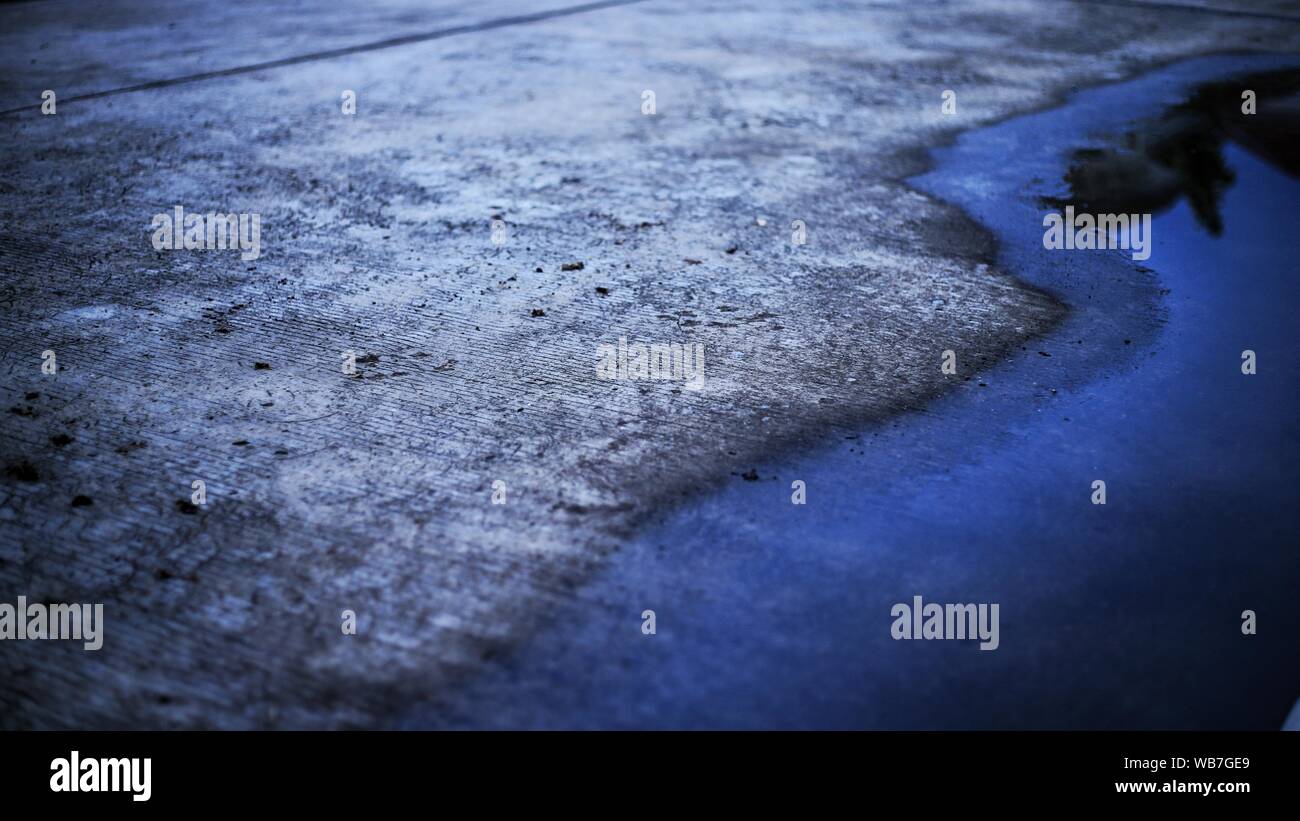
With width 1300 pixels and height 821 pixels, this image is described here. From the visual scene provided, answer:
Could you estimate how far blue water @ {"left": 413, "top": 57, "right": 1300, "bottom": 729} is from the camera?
2.05 meters

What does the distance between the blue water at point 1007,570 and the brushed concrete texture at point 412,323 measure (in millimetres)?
164

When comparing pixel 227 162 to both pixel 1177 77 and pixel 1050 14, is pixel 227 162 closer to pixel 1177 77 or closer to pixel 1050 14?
pixel 1177 77

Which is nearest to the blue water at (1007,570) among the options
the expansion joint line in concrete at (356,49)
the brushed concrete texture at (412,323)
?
the brushed concrete texture at (412,323)

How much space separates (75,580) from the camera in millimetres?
2332

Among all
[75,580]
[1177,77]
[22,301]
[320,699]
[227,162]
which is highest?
[1177,77]

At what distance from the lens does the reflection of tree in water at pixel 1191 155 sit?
466 cm

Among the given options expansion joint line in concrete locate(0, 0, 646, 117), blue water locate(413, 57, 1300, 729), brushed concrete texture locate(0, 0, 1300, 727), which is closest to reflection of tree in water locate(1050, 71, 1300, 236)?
brushed concrete texture locate(0, 0, 1300, 727)

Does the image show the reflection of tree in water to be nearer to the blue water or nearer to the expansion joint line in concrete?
the blue water

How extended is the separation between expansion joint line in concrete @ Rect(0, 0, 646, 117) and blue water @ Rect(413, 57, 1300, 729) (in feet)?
17.7

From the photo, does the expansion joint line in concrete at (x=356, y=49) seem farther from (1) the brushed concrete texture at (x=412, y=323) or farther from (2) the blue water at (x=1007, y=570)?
(2) the blue water at (x=1007, y=570)

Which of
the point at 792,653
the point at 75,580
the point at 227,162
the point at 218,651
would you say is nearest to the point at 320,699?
the point at 218,651

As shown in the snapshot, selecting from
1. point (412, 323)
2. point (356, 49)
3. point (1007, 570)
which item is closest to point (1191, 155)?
point (1007, 570)

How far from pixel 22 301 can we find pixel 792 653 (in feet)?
10.3

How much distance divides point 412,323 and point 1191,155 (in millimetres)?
4090
